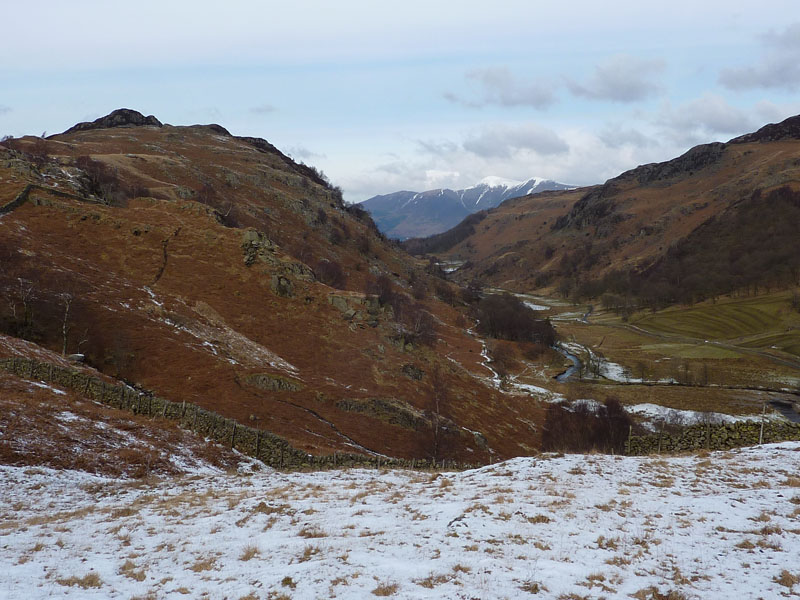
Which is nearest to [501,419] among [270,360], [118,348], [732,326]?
[270,360]

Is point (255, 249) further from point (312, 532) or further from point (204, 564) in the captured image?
point (204, 564)

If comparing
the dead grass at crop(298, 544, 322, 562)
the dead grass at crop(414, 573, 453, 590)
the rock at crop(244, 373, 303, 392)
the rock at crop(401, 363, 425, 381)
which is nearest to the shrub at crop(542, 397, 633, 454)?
the rock at crop(401, 363, 425, 381)

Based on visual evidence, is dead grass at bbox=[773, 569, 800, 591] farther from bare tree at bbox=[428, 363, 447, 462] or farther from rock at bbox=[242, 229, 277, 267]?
rock at bbox=[242, 229, 277, 267]

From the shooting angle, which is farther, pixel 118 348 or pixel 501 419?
pixel 501 419

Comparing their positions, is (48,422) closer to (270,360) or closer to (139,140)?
(270,360)

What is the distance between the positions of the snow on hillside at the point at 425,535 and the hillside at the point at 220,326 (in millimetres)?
18011

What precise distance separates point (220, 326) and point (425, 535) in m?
46.5

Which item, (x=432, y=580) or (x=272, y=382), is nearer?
(x=432, y=580)

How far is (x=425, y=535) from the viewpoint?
15.3 meters

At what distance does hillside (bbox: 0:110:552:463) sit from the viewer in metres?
43.5

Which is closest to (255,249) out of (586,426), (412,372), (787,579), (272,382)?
(272,382)

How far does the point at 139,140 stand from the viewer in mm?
155250

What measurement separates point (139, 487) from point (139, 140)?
6547 inches

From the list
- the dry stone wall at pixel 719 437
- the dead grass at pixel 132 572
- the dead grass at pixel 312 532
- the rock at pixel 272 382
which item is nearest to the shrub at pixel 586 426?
the dry stone wall at pixel 719 437
